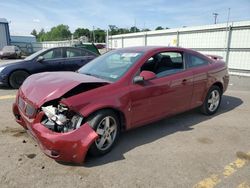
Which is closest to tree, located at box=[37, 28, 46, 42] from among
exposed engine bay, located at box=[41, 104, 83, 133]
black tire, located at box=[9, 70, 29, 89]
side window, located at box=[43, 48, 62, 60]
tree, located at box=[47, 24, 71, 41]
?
tree, located at box=[47, 24, 71, 41]

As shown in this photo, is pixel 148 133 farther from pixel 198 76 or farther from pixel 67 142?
pixel 67 142

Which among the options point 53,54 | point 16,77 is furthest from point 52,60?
point 16,77

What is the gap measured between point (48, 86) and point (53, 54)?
554 cm

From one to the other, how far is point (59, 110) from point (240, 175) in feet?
8.11

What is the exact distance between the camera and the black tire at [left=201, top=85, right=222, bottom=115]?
538 cm

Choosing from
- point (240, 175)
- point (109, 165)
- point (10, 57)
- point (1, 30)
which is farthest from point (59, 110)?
point (1, 30)

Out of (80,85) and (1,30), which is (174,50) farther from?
(1,30)

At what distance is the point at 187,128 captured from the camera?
4.73m

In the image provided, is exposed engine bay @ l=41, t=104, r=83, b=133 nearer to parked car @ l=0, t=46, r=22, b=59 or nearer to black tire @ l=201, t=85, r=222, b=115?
black tire @ l=201, t=85, r=222, b=115

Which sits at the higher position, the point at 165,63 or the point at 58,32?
the point at 58,32

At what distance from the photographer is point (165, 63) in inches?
187

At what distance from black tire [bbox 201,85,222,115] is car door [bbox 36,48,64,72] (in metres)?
5.33

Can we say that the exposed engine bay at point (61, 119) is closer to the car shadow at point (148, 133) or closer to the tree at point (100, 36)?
the car shadow at point (148, 133)

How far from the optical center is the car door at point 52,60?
8299 millimetres
